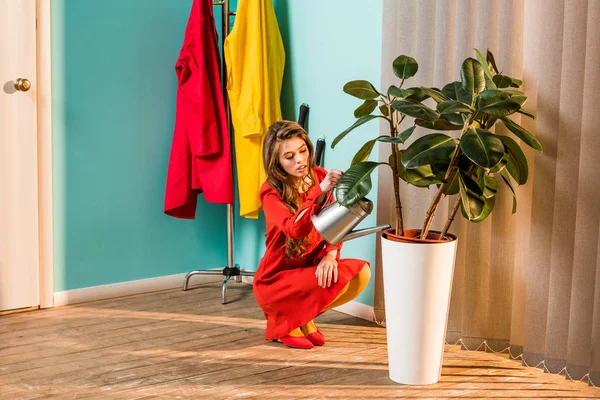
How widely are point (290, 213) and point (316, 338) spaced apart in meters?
0.50

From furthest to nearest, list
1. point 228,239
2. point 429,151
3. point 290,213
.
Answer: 1. point 228,239
2. point 290,213
3. point 429,151

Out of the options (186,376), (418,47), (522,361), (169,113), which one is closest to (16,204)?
(169,113)

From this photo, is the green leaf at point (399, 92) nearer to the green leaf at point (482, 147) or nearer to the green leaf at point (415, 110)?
the green leaf at point (415, 110)

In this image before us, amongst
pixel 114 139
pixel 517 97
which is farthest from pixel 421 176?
pixel 114 139

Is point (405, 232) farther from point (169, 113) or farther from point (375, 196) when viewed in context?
point (169, 113)

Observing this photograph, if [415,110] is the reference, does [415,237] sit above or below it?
below

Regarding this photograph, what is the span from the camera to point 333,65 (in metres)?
3.32

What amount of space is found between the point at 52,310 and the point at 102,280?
0.90 ft

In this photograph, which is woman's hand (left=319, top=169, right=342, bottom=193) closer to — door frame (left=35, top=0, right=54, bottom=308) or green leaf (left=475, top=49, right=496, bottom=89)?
green leaf (left=475, top=49, right=496, bottom=89)

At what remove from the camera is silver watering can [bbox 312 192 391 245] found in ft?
7.95

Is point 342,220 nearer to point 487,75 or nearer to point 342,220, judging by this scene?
point 342,220

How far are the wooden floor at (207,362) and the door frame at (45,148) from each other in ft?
0.54

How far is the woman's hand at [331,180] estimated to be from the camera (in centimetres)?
250

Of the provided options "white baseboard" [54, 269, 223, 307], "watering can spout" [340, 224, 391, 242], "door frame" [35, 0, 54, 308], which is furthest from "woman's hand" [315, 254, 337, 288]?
"door frame" [35, 0, 54, 308]
